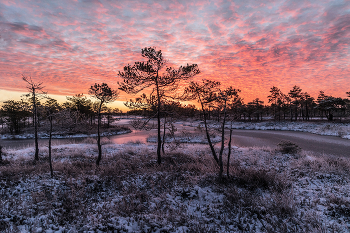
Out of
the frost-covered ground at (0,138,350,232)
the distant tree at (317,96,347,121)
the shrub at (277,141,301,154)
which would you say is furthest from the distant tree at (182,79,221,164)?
the distant tree at (317,96,347,121)

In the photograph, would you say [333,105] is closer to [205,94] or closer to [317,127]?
[317,127]

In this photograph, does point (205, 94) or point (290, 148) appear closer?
point (205, 94)

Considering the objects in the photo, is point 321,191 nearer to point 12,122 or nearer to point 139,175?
point 139,175

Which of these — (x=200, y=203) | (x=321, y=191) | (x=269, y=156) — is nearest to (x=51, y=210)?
(x=200, y=203)

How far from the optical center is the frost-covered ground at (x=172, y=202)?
552 centimetres

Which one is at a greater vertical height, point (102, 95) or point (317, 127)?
point (102, 95)

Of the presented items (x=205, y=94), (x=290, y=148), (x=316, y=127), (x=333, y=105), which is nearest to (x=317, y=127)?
(x=316, y=127)

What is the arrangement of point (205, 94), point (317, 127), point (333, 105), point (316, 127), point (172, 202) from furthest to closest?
point (333, 105) → point (316, 127) → point (317, 127) → point (205, 94) → point (172, 202)

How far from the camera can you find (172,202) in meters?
7.18

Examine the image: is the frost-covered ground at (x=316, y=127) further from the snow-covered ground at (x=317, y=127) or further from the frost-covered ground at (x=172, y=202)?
the frost-covered ground at (x=172, y=202)

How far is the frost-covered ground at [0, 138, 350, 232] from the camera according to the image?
5520 millimetres

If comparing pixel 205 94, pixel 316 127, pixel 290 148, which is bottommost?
pixel 290 148

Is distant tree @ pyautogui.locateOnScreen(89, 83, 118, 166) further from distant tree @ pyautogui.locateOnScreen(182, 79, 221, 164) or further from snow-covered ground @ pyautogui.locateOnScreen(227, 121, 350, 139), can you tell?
snow-covered ground @ pyautogui.locateOnScreen(227, 121, 350, 139)

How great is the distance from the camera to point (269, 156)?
56.0ft
